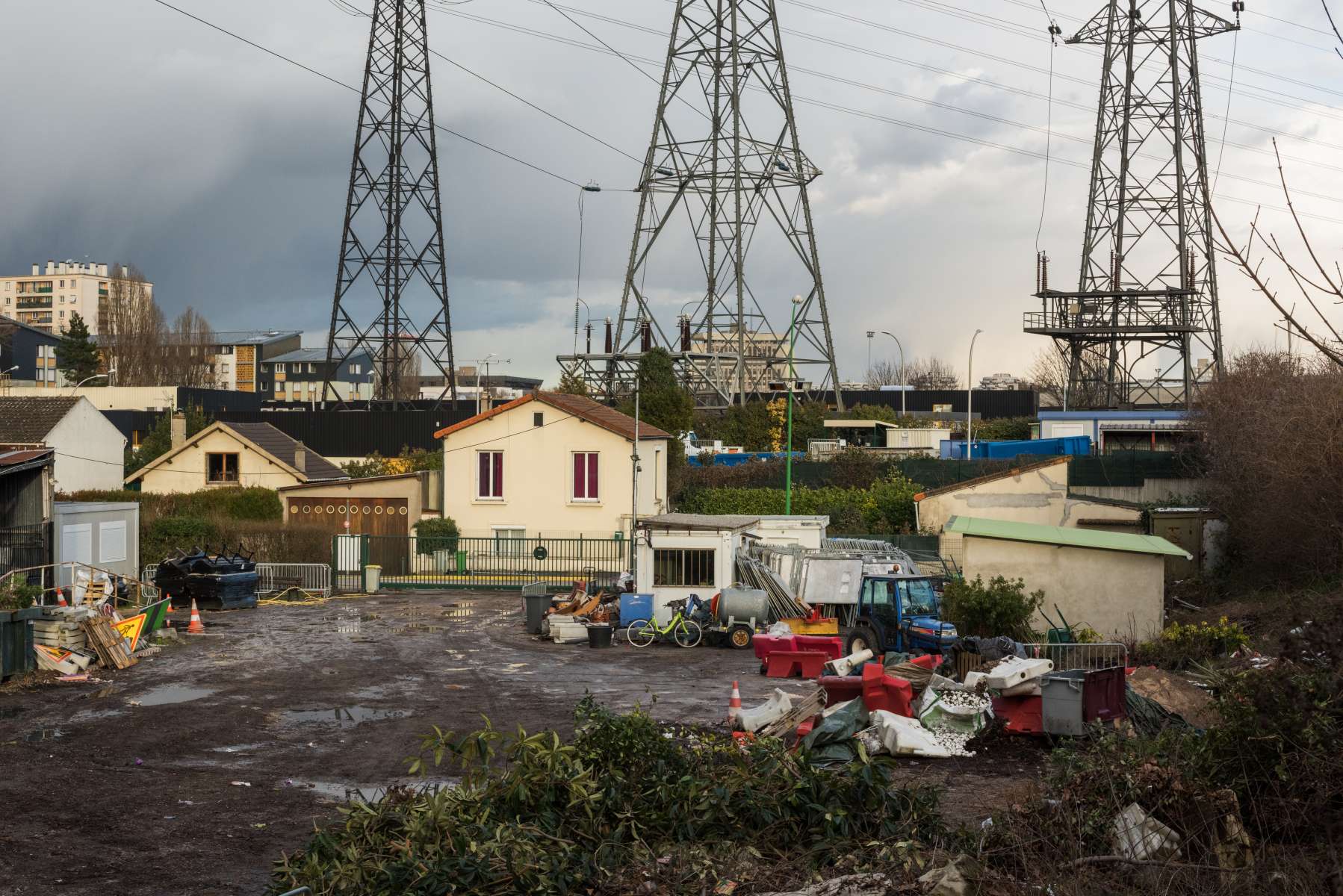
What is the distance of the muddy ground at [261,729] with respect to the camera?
11680 mm

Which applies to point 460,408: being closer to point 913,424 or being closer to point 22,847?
point 913,424

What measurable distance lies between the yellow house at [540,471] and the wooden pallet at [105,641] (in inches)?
754

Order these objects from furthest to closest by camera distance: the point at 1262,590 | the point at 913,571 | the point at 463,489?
the point at 463,489, the point at 1262,590, the point at 913,571

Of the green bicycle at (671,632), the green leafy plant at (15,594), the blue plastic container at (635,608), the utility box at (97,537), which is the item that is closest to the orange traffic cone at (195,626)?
the utility box at (97,537)

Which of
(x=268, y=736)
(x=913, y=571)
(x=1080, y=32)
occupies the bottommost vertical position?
(x=268, y=736)

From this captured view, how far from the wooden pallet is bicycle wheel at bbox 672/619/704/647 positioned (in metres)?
10.6

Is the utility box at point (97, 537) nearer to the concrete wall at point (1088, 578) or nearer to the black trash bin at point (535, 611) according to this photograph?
the black trash bin at point (535, 611)

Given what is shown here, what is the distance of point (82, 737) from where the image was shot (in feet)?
54.7

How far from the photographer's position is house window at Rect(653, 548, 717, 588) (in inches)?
1125

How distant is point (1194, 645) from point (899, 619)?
5.06 meters

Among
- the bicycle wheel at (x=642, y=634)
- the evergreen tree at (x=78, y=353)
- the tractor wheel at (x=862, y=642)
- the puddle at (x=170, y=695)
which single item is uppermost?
the evergreen tree at (x=78, y=353)

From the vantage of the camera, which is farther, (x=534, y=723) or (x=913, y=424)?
(x=913, y=424)

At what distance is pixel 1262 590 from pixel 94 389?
72145mm

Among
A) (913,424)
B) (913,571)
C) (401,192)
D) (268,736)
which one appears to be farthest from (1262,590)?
(401,192)
